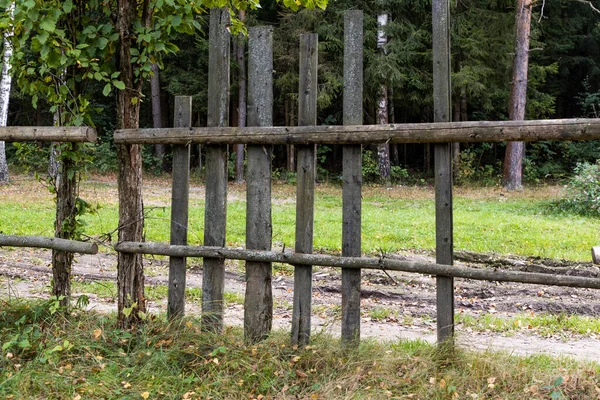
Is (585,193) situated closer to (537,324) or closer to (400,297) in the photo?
(400,297)

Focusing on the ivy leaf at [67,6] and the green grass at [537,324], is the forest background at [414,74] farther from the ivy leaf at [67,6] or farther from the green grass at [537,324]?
the ivy leaf at [67,6]

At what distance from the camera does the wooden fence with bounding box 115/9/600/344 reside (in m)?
4.48

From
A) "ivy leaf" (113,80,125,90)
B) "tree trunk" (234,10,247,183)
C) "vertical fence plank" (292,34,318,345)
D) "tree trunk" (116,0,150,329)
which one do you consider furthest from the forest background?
"vertical fence plank" (292,34,318,345)

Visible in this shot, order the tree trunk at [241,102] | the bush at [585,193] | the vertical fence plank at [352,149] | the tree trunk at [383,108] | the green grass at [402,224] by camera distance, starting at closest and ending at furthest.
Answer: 1. the vertical fence plank at [352,149]
2. the green grass at [402,224]
3. the bush at [585,193]
4. the tree trunk at [383,108]
5. the tree trunk at [241,102]

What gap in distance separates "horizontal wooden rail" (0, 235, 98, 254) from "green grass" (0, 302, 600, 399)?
0.63m

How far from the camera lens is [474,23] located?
28.4 metres

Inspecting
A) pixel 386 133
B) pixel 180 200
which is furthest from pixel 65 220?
pixel 386 133

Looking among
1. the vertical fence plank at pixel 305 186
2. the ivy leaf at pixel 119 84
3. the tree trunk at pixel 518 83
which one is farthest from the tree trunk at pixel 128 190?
the tree trunk at pixel 518 83

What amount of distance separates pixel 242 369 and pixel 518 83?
825 inches

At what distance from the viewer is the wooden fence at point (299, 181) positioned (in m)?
4.48

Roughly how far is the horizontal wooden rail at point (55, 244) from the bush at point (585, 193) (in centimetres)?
1426

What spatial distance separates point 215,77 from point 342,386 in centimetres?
261

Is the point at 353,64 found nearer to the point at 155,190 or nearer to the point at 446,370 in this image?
the point at 446,370

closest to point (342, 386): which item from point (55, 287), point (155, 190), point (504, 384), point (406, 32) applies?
point (504, 384)
